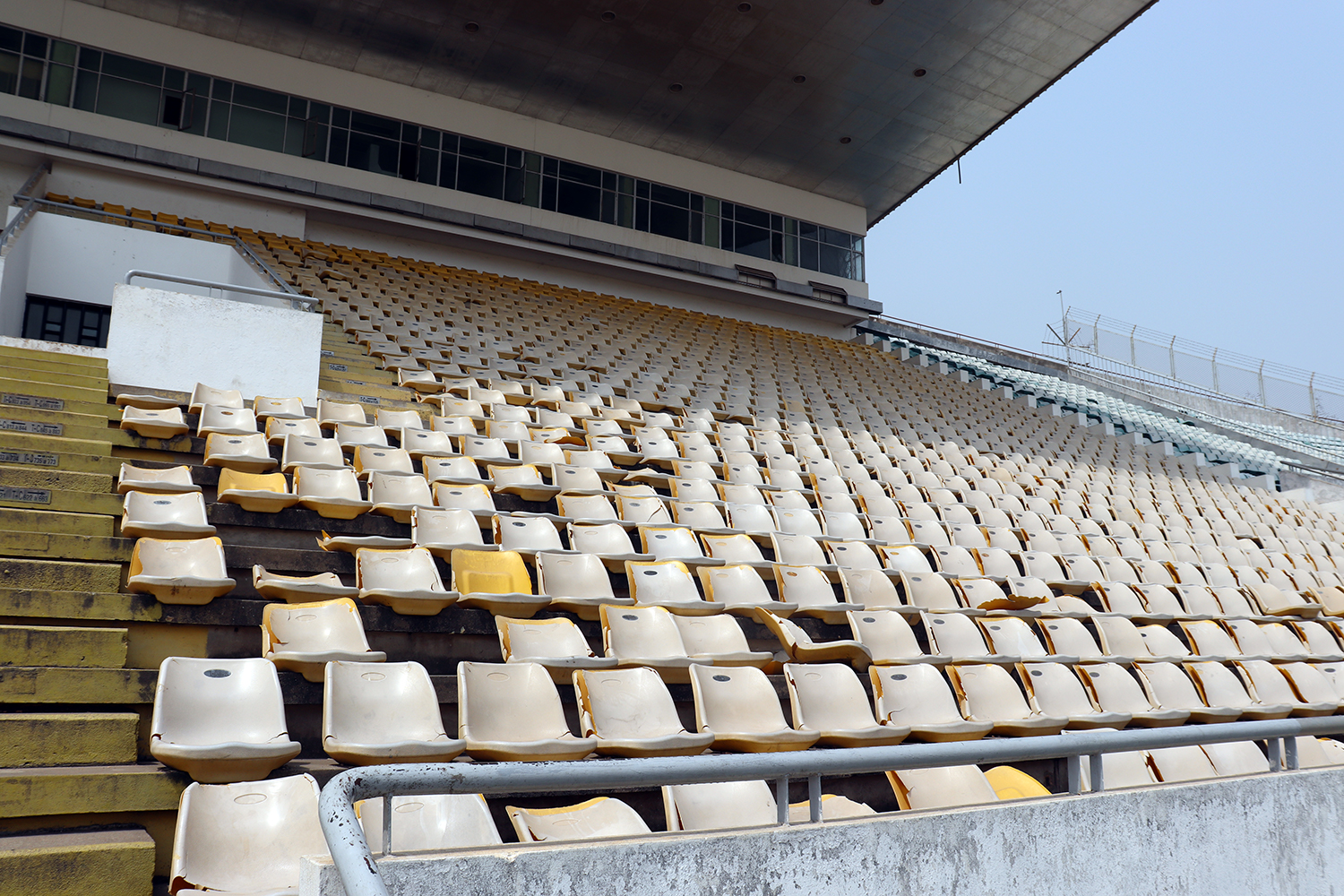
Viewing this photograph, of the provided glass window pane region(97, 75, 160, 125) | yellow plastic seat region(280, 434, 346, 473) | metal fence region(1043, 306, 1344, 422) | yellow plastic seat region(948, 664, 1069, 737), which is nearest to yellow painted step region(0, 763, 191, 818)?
yellow plastic seat region(280, 434, 346, 473)

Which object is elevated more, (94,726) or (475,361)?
(475,361)

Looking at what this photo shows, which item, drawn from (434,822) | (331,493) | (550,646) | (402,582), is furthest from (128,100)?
(434,822)

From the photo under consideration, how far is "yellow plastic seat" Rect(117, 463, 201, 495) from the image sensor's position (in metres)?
3.77

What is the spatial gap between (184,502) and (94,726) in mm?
1399

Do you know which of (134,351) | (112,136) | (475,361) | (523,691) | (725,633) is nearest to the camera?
(523,691)

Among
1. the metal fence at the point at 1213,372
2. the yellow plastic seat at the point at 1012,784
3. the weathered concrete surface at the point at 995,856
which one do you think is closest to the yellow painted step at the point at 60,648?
the weathered concrete surface at the point at 995,856

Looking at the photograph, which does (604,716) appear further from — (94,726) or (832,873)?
(94,726)

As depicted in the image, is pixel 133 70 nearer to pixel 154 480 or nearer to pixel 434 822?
pixel 154 480

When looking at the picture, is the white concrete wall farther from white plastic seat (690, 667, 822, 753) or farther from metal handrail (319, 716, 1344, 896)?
metal handrail (319, 716, 1344, 896)

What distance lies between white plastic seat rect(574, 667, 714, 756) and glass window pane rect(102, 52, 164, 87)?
12.0 m

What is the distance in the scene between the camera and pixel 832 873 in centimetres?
191

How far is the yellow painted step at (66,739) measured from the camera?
2.26 meters

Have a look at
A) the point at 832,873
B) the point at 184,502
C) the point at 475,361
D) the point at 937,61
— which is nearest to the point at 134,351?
the point at 184,502

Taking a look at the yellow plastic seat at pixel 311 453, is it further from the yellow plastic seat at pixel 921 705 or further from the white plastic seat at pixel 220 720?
the yellow plastic seat at pixel 921 705
